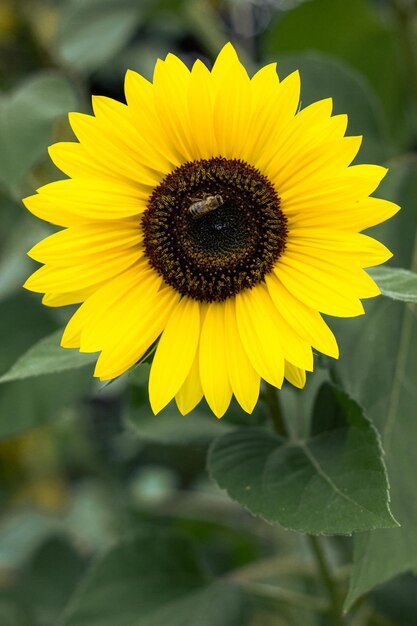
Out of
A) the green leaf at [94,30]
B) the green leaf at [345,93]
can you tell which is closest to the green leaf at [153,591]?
the green leaf at [345,93]

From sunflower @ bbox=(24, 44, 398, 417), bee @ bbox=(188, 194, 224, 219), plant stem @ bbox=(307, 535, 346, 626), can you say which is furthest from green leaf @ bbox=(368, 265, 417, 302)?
plant stem @ bbox=(307, 535, 346, 626)

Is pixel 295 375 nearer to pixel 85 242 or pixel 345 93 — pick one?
pixel 85 242

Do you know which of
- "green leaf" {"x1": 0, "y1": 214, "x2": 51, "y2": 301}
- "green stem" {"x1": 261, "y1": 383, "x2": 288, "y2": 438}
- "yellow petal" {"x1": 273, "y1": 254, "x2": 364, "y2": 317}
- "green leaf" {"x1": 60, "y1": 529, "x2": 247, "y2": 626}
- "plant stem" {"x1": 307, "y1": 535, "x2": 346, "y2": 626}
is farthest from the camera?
"green leaf" {"x1": 0, "y1": 214, "x2": 51, "y2": 301}

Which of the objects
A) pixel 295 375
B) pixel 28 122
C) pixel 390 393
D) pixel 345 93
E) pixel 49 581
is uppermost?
pixel 28 122

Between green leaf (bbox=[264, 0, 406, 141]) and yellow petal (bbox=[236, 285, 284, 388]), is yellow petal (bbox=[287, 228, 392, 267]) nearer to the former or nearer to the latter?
yellow petal (bbox=[236, 285, 284, 388])

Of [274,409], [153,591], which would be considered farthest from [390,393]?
[153,591]

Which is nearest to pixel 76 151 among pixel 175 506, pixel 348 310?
pixel 348 310
